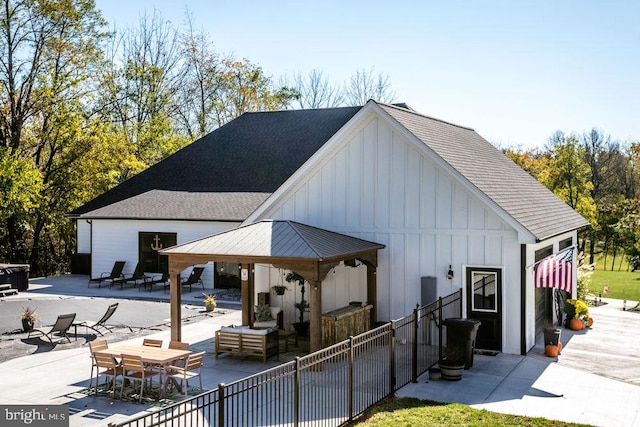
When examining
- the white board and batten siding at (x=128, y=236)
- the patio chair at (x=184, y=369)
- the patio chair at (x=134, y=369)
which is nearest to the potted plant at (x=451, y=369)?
the patio chair at (x=184, y=369)

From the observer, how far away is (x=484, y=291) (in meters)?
16.0

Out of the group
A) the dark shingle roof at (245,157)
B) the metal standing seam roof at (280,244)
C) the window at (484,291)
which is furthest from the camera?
the dark shingle roof at (245,157)

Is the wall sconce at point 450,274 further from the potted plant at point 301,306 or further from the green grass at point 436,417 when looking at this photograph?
the green grass at point 436,417

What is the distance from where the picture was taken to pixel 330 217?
17.9m

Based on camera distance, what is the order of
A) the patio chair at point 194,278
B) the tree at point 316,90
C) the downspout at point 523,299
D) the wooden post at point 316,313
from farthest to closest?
the tree at point 316,90
the patio chair at point 194,278
the downspout at point 523,299
the wooden post at point 316,313

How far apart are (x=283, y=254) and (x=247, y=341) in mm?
2219

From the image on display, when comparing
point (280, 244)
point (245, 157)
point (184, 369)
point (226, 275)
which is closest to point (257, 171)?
point (245, 157)

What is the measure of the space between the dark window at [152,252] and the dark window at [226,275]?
2.48 meters

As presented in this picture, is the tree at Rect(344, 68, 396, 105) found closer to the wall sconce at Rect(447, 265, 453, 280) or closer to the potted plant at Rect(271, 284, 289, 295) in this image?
the potted plant at Rect(271, 284, 289, 295)

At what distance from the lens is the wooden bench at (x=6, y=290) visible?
985 inches

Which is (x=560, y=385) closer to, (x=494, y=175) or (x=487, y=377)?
(x=487, y=377)

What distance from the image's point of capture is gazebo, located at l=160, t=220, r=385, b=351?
14.1 m

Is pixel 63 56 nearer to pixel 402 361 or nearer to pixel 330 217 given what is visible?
pixel 330 217

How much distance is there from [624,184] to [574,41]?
3835 centimetres
